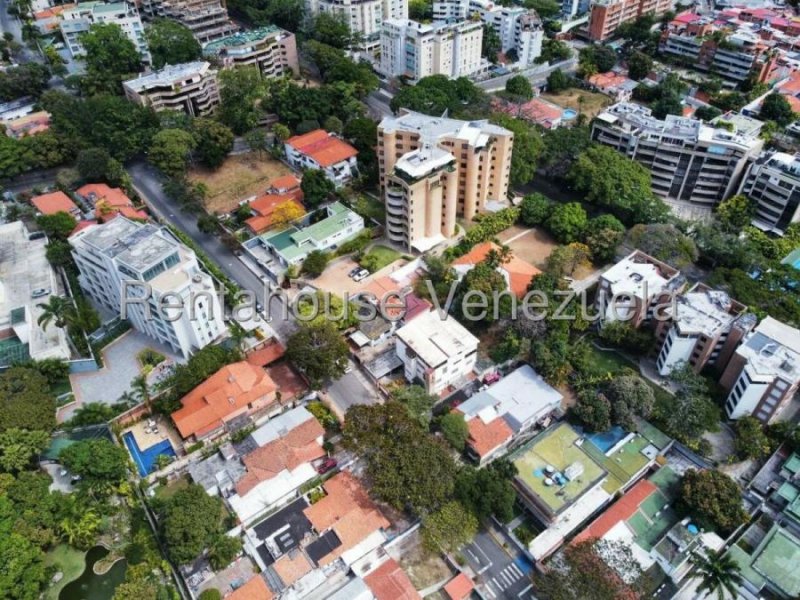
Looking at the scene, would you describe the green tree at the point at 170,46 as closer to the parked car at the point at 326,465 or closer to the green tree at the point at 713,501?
the parked car at the point at 326,465

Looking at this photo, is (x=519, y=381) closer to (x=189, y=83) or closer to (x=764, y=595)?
(x=764, y=595)

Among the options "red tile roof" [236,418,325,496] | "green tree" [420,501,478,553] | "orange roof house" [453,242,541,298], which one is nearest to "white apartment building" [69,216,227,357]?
"red tile roof" [236,418,325,496]

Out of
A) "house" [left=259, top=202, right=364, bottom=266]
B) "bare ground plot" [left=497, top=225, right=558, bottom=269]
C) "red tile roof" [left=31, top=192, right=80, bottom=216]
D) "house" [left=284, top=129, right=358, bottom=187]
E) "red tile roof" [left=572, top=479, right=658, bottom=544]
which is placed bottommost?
"red tile roof" [left=572, top=479, right=658, bottom=544]

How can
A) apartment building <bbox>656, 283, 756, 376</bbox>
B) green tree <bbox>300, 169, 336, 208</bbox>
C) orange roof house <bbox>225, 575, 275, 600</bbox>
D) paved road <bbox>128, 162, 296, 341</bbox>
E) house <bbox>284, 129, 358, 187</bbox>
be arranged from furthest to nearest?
house <bbox>284, 129, 358, 187</bbox> → green tree <bbox>300, 169, 336, 208</bbox> → paved road <bbox>128, 162, 296, 341</bbox> → apartment building <bbox>656, 283, 756, 376</bbox> → orange roof house <bbox>225, 575, 275, 600</bbox>

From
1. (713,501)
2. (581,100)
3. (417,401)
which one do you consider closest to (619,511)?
(713,501)

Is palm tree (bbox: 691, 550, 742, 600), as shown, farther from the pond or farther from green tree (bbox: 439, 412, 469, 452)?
the pond

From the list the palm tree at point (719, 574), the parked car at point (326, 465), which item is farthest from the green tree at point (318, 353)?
the palm tree at point (719, 574)

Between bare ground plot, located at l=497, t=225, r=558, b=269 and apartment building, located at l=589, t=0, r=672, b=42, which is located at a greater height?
apartment building, located at l=589, t=0, r=672, b=42

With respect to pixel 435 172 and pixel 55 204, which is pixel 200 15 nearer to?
pixel 55 204
